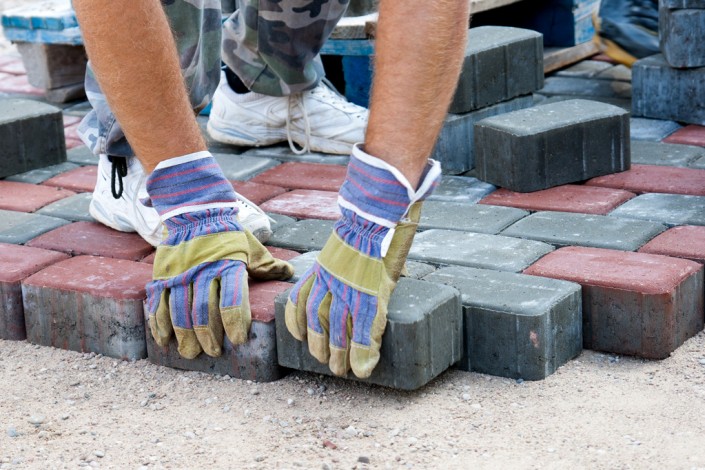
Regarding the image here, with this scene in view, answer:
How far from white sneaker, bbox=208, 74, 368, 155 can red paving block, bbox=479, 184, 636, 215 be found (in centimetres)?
61

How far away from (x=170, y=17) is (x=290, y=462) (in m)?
1.20

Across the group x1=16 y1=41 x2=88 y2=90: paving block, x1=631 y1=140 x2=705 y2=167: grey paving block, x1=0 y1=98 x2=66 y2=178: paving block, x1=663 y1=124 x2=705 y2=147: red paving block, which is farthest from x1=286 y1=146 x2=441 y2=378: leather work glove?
x1=16 y1=41 x2=88 y2=90: paving block

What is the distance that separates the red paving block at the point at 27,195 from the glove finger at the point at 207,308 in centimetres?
101

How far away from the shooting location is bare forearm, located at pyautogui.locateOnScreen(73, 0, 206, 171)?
6.79 feet

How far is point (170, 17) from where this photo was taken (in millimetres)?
2574

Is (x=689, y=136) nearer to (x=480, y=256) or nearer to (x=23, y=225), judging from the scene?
(x=480, y=256)

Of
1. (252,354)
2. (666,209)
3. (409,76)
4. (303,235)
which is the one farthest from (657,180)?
(252,354)

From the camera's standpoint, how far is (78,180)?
3.19 m

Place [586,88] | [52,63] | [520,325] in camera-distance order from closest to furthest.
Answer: [520,325] < [586,88] < [52,63]

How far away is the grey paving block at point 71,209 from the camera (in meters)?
2.84

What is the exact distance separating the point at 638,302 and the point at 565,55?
2147 mm

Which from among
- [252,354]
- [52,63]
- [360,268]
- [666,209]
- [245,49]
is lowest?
[252,354]

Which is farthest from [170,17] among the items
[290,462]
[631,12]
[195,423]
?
[631,12]

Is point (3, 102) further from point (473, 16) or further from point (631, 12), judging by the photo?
point (631, 12)
